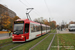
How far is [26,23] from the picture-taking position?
42.3 feet

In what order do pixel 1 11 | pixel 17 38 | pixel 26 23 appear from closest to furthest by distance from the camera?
pixel 17 38
pixel 26 23
pixel 1 11

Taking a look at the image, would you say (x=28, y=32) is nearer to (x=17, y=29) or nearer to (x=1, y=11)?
(x=17, y=29)

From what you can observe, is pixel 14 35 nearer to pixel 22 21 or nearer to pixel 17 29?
pixel 17 29

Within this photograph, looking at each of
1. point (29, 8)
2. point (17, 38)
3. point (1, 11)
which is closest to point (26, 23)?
point (17, 38)

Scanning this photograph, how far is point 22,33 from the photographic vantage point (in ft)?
39.4

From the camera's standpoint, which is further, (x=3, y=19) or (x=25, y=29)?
(x=3, y=19)

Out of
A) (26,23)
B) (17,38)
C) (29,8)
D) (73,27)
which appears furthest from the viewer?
(73,27)

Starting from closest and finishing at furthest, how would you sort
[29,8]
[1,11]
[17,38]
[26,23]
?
[17,38] → [26,23] → [29,8] → [1,11]

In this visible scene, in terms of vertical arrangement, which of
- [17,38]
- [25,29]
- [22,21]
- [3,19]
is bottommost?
[17,38]

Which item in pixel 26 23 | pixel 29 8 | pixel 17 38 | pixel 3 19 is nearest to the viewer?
pixel 17 38

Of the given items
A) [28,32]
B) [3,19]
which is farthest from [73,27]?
[28,32]

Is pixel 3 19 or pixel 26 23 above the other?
pixel 3 19

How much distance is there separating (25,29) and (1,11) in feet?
77.6

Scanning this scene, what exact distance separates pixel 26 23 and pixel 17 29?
1.42 meters
